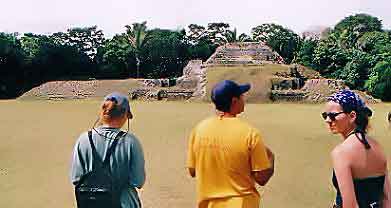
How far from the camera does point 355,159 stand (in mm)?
3189

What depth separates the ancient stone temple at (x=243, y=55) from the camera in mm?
37444

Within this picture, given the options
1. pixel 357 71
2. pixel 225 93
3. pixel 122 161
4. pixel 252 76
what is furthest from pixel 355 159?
pixel 357 71

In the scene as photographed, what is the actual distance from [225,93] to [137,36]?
42919 millimetres

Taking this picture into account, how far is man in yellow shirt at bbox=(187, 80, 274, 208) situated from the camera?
3.47m

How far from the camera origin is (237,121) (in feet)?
11.6

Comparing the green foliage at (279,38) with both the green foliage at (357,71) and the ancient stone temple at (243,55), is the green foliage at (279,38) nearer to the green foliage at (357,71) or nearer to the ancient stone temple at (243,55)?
the ancient stone temple at (243,55)

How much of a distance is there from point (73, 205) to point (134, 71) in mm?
38333

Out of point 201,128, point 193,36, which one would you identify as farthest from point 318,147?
point 193,36

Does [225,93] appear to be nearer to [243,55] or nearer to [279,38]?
[243,55]

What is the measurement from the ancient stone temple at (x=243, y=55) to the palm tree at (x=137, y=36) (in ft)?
28.6

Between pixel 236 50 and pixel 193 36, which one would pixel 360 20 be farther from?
pixel 236 50

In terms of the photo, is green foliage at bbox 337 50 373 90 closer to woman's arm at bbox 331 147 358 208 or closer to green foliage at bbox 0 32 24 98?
green foliage at bbox 0 32 24 98

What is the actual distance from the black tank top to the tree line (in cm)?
3055

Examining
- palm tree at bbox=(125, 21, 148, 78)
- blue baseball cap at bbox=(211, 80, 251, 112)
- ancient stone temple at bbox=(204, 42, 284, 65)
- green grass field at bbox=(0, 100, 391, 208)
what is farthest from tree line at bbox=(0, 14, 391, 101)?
blue baseball cap at bbox=(211, 80, 251, 112)
